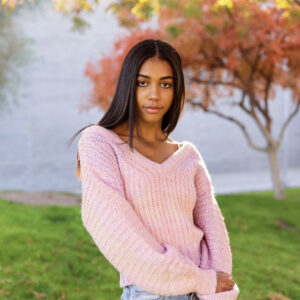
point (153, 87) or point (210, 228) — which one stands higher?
point (153, 87)

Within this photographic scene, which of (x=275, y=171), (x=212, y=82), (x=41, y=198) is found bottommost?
(x=41, y=198)

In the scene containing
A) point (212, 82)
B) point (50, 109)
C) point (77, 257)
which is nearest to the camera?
point (77, 257)

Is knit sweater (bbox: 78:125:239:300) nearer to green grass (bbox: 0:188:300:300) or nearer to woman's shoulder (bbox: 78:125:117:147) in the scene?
woman's shoulder (bbox: 78:125:117:147)

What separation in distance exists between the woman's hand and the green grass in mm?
2235

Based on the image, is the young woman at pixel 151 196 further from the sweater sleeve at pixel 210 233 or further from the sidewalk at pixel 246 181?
the sidewalk at pixel 246 181

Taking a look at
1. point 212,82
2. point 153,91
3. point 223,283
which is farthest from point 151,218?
point 212,82

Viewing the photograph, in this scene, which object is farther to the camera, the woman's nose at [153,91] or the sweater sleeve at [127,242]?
the woman's nose at [153,91]

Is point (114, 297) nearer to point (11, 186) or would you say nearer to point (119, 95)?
point (119, 95)

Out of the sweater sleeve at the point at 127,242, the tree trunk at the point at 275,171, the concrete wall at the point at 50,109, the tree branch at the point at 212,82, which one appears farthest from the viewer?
the concrete wall at the point at 50,109

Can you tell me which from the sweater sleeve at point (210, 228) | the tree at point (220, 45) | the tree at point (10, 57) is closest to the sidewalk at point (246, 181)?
the tree at point (220, 45)

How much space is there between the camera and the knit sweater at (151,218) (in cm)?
154

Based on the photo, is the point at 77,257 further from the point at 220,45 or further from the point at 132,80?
the point at 220,45

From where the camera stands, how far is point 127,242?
5.03ft

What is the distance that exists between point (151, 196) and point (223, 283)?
38 cm
